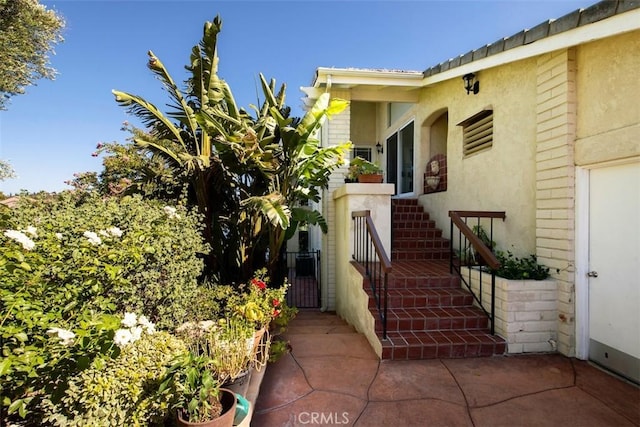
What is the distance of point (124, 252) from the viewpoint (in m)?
2.22

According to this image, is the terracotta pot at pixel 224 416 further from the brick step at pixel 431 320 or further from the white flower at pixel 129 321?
the brick step at pixel 431 320

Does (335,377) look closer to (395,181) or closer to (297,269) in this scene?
(395,181)

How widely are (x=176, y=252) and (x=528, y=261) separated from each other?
4.36 m

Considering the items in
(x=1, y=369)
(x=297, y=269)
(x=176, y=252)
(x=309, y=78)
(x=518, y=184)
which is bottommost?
(x=297, y=269)

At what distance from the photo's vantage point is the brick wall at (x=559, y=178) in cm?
352

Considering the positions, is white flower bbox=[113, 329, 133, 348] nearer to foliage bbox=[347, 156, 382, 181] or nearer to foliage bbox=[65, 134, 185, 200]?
foliage bbox=[65, 134, 185, 200]

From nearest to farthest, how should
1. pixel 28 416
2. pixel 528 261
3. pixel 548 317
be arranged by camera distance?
1. pixel 28 416
2. pixel 548 317
3. pixel 528 261

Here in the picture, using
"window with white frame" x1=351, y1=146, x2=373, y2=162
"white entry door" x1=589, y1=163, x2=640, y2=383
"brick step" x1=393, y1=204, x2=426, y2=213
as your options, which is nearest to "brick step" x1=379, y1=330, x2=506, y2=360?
"white entry door" x1=589, y1=163, x2=640, y2=383

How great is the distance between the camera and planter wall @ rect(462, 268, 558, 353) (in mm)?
3605

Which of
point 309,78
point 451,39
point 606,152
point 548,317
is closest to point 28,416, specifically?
point 548,317

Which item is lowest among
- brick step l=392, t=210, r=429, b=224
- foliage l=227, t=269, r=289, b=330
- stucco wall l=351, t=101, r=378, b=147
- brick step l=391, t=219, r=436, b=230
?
foliage l=227, t=269, r=289, b=330

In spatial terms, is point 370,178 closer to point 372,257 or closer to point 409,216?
point 372,257

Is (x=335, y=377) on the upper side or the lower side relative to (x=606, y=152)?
lower

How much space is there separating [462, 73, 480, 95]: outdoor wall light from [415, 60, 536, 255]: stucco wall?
79mm
